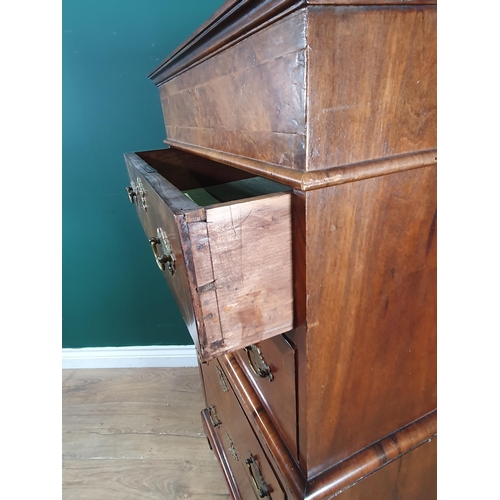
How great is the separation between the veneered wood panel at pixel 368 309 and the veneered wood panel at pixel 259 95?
0.08 metres

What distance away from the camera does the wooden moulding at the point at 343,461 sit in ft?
1.82

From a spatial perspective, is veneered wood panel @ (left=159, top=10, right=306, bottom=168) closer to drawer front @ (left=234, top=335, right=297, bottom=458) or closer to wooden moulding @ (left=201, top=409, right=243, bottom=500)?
drawer front @ (left=234, top=335, right=297, bottom=458)

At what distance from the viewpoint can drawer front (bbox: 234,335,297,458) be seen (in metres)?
0.52

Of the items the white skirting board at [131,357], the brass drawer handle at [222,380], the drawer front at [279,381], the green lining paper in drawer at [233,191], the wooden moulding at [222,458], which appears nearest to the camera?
the drawer front at [279,381]

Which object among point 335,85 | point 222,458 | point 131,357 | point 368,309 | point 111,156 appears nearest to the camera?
point 335,85

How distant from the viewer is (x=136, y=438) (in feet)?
4.46

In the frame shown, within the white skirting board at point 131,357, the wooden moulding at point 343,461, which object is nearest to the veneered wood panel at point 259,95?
the wooden moulding at point 343,461

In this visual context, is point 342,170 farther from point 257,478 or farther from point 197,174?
point 257,478

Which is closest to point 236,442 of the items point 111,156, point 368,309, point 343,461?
point 343,461

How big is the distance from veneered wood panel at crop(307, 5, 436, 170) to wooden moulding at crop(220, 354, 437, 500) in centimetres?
47

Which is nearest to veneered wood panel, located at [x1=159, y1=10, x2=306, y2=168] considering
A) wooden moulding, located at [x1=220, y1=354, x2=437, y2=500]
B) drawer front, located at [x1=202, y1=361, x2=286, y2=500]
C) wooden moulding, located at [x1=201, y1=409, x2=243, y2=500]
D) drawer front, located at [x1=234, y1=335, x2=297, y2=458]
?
drawer front, located at [x1=234, y1=335, x2=297, y2=458]

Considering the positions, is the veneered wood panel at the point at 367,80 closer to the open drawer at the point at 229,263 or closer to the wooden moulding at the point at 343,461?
the open drawer at the point at 229,263

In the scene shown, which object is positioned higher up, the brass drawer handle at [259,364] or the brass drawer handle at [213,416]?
the brass drawer handle at [259,364]

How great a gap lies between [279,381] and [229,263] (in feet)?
0.89
